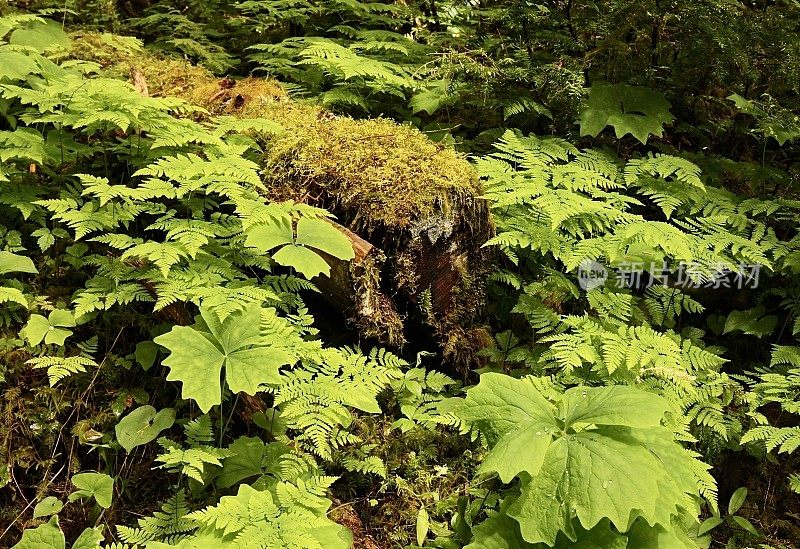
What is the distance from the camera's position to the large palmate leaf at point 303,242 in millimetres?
2963

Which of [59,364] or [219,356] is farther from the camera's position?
[59,364]

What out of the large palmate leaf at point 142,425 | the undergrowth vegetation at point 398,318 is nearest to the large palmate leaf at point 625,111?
the undergrowth vegetation at point 398,318

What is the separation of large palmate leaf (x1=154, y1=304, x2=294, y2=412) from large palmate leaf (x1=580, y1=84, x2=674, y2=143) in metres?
2.87

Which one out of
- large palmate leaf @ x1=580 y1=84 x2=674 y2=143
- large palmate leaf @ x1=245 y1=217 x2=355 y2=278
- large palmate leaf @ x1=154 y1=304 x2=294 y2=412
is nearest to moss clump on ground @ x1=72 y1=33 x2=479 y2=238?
large palmate leaf @ x1=245 y1=217 x2=355 y2=278

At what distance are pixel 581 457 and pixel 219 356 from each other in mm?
1638

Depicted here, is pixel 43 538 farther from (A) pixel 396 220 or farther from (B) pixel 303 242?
(A) pixel 396 220

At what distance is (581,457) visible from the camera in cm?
239

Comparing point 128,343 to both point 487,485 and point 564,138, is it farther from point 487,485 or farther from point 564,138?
point 564,138

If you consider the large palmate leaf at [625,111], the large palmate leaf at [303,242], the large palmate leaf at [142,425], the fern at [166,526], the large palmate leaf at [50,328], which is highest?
the large palmate leaf at [625,111]

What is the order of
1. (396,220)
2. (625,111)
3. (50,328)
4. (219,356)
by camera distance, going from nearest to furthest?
(219,356), (50,328), (396,220), (625,111)

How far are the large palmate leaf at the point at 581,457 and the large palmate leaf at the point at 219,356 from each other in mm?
911

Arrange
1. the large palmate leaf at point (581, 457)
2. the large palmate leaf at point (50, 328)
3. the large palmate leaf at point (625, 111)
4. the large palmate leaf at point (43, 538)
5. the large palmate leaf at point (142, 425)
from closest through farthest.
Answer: the large palmate leaf at point (581, 457) → the large palmate leaf at point (43, 538) → the large palmate leaf at point (142, 425) → the large palmate leaf at point (50, 328) → the large palmate leaf at point (625, 111)

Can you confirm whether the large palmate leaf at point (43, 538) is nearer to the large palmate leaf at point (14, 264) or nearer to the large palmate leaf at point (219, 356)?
the large palmate leaf at point (219, 356)

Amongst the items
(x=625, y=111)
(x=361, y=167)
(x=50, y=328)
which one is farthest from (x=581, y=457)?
(x=625, y=111)
